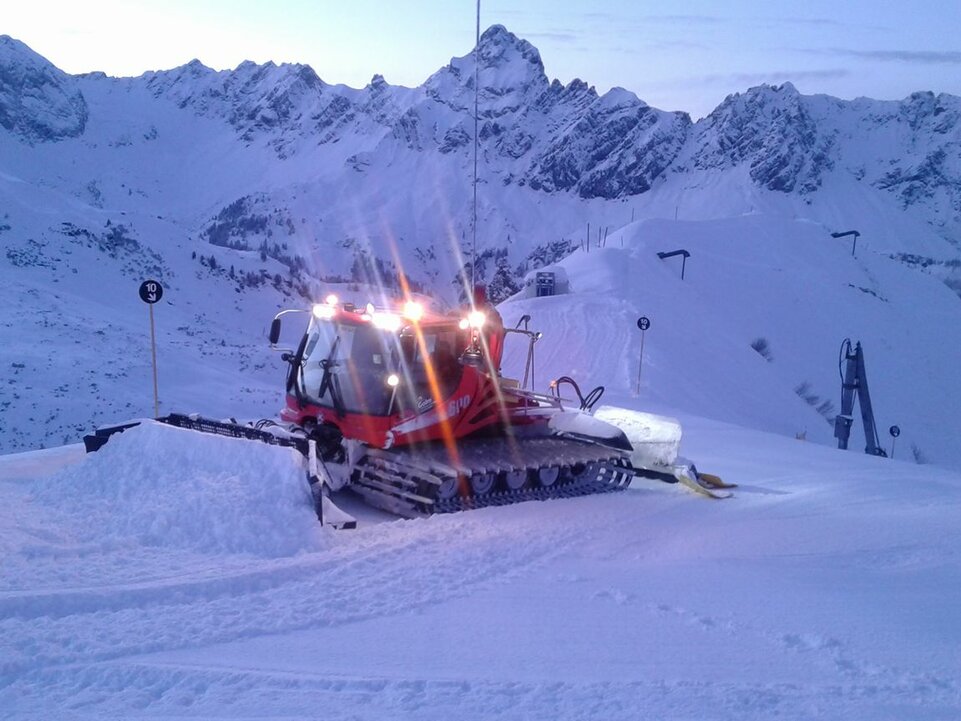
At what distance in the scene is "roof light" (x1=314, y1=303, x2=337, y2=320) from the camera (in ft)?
31.0

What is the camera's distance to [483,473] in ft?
28.7

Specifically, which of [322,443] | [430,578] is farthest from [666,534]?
[322,443]

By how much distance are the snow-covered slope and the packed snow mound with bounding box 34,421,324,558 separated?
9972mm

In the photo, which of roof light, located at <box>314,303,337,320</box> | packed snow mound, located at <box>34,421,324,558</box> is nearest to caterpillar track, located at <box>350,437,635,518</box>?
packed snow mound, located at <box>34,421,324,558</box>

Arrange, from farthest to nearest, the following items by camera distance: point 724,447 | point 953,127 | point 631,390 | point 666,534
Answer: point 953,127
point 631,390
point 724,447
point 666,534

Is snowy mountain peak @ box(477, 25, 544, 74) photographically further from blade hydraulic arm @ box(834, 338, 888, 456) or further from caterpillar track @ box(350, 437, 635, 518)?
caterpillar track @ box(350, 437, 635, 518)

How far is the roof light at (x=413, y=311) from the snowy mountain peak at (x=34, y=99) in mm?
149772

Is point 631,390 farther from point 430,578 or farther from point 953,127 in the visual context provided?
point 953,127

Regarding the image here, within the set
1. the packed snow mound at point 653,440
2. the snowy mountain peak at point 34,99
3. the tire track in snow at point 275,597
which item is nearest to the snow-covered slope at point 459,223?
the snowy mountain peak at point 34,99

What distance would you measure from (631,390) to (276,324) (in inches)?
623

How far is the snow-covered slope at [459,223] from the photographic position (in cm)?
2700

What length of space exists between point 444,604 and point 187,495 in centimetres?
266

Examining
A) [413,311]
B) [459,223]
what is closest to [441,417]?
[413,311]

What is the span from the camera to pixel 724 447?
1431 cm
